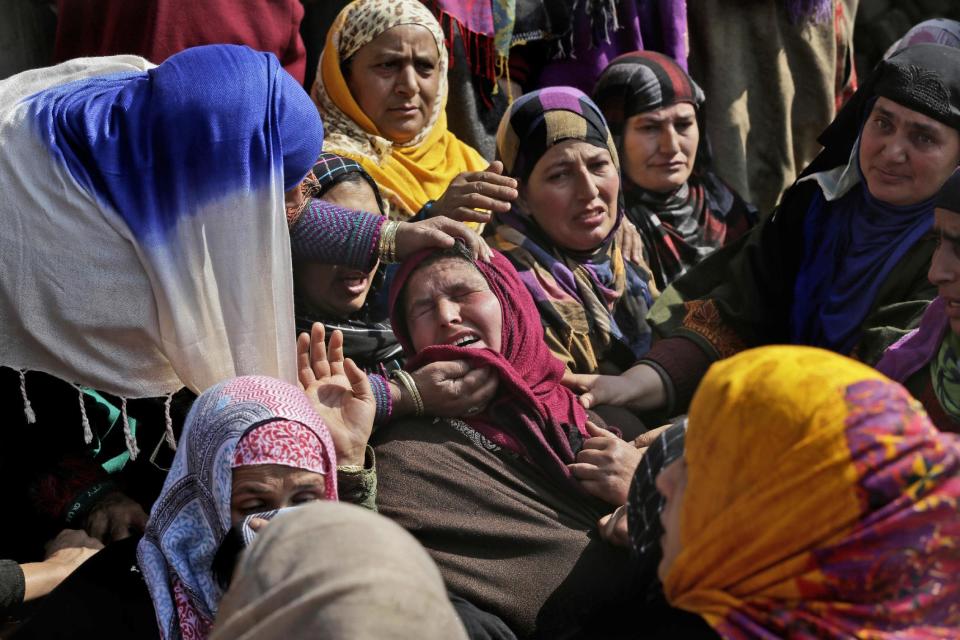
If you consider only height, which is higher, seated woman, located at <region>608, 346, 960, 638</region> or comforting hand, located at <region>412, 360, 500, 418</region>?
seated woman, located at <region>608, 346, 960, 638</region>

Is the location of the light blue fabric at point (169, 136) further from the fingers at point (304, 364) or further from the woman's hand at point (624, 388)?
the woman's hand at point (624, 388)

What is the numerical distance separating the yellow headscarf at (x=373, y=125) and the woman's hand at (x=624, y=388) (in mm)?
1024

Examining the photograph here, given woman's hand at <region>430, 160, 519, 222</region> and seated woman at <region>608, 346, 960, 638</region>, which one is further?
woman's hand at <region>430, 160, 519, 222</region>

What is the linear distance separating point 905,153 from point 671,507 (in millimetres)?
1662

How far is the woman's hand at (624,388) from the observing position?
316cm

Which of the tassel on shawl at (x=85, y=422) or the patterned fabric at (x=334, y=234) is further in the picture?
the patterned fabric at (x=334, y=234)

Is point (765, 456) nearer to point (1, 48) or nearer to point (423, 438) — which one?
point (423, 438)

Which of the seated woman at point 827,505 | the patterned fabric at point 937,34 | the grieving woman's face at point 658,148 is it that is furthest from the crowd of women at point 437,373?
the patterned fabric at point 937,34

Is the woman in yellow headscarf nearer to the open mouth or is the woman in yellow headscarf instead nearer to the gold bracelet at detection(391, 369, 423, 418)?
the open mouth

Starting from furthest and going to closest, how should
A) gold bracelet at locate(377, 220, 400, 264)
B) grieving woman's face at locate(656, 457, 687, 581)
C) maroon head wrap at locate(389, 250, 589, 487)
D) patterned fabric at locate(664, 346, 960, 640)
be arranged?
gold bracelet at locate(377, 220, 400, 264)
maroon head wrap at locate(389, 250, 589, 487)
grieving woman's face at locate(656, 457, 687, 581)
patterned fabric at locate(664, 346, 960, 640)

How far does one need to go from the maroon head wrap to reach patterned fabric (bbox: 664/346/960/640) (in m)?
1.00

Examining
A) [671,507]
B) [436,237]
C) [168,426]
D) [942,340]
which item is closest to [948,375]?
[942,340]

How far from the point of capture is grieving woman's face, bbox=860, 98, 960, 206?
3141mm

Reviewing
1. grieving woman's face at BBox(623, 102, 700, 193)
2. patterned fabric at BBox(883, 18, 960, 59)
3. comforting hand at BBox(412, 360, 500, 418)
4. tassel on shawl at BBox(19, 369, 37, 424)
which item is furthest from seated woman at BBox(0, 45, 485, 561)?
patterned fabric at BBox(883, 18, 960, 59)
